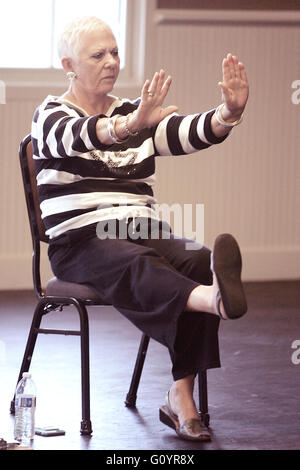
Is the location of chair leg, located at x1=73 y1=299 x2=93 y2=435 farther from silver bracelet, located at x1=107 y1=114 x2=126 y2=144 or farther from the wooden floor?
silver bracelet, located at x1=107 y1=114 x2=126 y2=144

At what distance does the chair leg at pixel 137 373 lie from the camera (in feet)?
9.16

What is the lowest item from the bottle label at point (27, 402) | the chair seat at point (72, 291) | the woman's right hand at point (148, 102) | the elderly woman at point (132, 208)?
the bottle label at point (27, 402)

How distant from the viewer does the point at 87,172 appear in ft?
8.52

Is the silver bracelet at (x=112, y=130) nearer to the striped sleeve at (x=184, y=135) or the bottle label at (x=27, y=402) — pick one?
the striped sleeve at (x=184, y=135)

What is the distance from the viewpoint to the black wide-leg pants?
2.33 meters

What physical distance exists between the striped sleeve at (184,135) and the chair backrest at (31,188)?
0.38 metres

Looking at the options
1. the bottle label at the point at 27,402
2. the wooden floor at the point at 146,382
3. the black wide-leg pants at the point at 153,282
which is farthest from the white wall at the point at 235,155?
the bottle label at the point at 27,402

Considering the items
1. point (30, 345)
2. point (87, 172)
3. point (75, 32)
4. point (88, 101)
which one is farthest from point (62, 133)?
point (30, 345)

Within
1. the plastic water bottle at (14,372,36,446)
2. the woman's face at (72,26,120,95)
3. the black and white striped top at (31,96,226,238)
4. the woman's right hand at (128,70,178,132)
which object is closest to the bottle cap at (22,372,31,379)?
the plastic water bottle at (14,372,36,446)

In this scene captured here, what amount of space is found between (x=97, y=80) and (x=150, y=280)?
2.19 ft

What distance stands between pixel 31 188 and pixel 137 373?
2.12 feet

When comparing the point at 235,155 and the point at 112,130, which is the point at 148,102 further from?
Answer: the point at 235,155

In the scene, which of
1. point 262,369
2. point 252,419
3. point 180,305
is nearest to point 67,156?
point 180,305

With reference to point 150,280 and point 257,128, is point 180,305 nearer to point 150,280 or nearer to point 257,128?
point 150,280
